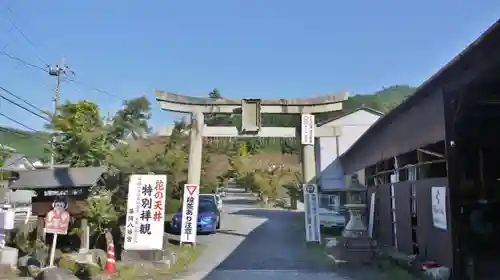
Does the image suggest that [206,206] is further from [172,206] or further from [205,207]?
[172,206]

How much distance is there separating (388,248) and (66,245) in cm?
1039

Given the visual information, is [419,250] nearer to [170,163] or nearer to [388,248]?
[388,248]

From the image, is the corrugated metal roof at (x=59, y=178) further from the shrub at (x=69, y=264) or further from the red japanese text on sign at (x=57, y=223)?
the shrub at (x=69, y=264)

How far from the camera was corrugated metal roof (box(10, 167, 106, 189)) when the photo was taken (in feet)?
44.2

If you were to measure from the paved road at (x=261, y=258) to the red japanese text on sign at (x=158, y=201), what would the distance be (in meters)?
1.85

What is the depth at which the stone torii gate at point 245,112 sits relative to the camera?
21.6 meters

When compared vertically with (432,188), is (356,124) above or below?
above

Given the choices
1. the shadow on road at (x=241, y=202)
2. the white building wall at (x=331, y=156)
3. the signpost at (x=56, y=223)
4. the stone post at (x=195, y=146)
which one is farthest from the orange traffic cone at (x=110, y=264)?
the shadow on road at (x=241, y=202)

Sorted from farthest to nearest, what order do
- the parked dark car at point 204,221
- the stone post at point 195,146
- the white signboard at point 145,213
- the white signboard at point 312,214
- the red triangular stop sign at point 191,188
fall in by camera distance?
the parked dark car at point 204,221 < the stone post at point 195,146 < the white signboard at point 312,214 < the red triangular stop sign at point 191,188 < the white signboard at point 145,213

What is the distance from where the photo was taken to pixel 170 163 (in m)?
19.3

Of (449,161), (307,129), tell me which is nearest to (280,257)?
(449,161)

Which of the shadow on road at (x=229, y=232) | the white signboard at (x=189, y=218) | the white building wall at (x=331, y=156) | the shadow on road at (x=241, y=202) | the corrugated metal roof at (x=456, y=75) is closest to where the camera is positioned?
the corrugated metal roof at (x=456, y=75)

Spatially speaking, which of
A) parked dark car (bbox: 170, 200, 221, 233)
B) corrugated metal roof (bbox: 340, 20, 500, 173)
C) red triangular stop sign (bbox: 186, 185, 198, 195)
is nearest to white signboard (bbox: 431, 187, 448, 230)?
corrugated metal roof (bbox: 340, 20, 500, 173)

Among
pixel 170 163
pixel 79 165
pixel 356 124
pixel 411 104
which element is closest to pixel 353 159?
pixel 356 124
